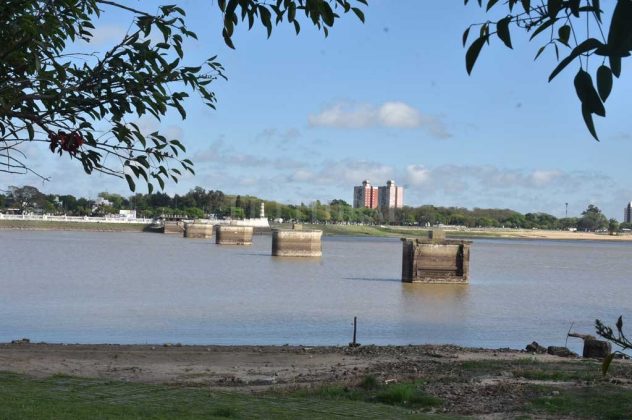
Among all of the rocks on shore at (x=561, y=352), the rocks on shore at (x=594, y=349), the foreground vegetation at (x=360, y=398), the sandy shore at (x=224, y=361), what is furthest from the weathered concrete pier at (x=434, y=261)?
the foreground vegetation at (x=360, y=398)

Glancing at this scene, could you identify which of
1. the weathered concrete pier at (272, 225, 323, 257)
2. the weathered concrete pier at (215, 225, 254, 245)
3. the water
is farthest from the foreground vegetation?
the weathered concrete pier at (215, 225, 254, 245)

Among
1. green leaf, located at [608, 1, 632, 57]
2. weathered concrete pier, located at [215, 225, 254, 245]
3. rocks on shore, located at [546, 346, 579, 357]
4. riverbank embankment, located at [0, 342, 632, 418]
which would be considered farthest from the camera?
weathered concrete pier, located at [215, 225, 254, 245]

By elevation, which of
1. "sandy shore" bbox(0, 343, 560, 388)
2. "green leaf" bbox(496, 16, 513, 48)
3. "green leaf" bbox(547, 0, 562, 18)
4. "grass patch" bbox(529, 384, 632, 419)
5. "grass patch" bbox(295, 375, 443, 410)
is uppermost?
"green leaf" bbox(547, 0, 562, 18)

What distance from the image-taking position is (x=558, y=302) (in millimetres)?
46500

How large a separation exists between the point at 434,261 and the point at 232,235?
226 ft

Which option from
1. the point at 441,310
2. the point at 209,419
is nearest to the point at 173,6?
the point at 209,419

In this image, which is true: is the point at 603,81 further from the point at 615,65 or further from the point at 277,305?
the point at 277,305

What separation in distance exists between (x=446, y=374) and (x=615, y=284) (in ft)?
178

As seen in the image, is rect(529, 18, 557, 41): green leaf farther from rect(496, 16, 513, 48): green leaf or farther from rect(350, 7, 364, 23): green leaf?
rect(350, 7, 364, 23): green leaf

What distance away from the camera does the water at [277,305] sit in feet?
92.8

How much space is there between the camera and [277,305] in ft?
126

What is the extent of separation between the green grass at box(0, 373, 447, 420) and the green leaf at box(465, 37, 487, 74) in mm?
7289

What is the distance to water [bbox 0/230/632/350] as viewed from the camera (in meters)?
28.3

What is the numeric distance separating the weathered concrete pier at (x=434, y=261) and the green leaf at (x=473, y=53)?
55855 mm
